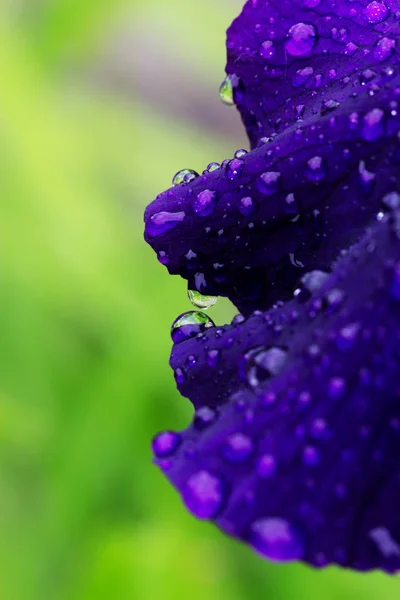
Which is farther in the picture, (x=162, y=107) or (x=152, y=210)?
(x=162, y=107)

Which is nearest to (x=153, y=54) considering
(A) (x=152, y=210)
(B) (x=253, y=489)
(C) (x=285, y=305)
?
(A) (x=152, y=210)

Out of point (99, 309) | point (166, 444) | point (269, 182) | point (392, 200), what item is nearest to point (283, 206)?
point (269, 182)

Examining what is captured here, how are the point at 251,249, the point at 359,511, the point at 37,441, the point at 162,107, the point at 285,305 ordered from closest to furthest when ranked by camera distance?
the point at 359,511, the point at 285,305, the point at 251,249, the point at 37,441, the point at 162,107

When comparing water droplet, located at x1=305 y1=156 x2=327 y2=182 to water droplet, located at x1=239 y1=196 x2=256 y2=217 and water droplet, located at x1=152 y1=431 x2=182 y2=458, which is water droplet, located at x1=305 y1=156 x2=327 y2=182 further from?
water droplet, located at x1=152 y1=431 x2=182 y2=458

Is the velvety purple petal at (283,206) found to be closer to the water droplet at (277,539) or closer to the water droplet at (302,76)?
the water droplet at (302,76)

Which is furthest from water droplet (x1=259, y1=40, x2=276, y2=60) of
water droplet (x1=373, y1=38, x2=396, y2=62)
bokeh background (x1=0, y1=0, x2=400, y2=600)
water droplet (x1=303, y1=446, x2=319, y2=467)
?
bokeh background (x1=0, y1=0, x2=400, y2=600)

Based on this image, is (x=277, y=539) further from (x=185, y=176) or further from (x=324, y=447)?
(x=185, y=176)

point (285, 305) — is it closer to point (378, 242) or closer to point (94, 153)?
point (378, 242)
